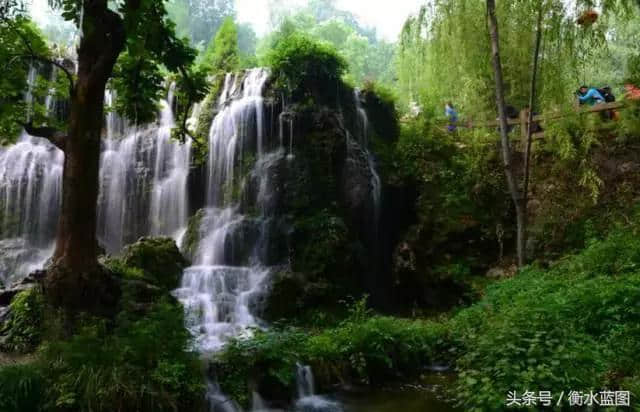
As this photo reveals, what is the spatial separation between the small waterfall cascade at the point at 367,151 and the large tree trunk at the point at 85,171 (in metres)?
8.06

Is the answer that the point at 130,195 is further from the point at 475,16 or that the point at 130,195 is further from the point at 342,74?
the point at 475,16

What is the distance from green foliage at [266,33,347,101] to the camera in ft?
45.6

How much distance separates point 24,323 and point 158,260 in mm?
3647

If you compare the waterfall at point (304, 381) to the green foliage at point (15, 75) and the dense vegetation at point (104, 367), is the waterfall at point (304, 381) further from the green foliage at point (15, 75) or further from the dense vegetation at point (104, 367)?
the green foliage at point (15, 75)

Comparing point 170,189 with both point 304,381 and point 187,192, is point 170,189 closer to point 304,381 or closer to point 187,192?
point 187,192

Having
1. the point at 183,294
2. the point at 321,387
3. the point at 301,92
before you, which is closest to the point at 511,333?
the point at 321,387

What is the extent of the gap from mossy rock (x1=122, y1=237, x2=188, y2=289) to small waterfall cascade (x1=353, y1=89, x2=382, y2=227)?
212 inches

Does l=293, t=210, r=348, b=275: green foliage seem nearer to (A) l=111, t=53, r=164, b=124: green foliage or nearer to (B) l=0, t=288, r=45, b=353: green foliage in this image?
(A) l=111, t=53, r=164, b=124: green foliage

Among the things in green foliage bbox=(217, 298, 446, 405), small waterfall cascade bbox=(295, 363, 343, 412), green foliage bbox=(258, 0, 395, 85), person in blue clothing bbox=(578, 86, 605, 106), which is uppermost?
green foliage bbox=(258, 0, 395, 85)

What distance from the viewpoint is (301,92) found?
13.9m

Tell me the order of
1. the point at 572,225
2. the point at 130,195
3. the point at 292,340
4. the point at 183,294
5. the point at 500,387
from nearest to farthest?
the point at 500,387, the point at 292,340, the point at 183,294, the point at 572,225, the point at 130,195

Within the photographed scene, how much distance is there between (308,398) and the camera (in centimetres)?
655

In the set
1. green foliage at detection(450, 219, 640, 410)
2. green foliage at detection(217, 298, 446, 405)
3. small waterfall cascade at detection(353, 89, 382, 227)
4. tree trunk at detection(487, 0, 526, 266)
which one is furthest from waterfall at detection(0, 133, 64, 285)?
tree trunk at detection(487, 0, 526, 266)

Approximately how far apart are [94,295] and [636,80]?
35.4 ft
